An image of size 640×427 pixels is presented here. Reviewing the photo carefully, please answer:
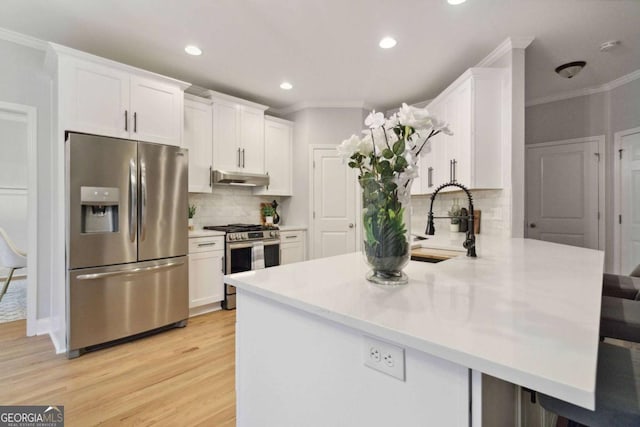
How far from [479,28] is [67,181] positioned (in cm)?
363

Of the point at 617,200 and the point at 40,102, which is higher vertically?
the point at 40,102

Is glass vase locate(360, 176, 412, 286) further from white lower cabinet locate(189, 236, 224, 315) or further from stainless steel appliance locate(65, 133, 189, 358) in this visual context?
white lower cabinet locate(189, 236, 224, 315)

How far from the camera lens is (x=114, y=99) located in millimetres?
2699

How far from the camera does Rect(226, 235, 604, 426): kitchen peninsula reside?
59 cm

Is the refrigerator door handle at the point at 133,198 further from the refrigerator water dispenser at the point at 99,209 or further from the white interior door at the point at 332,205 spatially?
the white interior door at the point at 332,205

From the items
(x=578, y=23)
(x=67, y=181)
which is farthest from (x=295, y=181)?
(x=578, y=23)

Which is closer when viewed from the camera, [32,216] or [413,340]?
[413,340]

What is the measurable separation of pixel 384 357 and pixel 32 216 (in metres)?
3.51

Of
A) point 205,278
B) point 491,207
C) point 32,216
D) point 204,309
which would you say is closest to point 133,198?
point 32,216

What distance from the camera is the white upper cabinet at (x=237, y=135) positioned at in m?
3.75

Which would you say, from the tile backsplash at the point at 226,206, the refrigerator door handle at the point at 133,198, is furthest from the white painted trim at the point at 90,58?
the tile backsplash at the point at 226,206

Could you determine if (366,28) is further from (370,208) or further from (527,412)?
(527,412)

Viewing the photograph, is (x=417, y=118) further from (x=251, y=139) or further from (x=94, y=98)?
(x=251, y=139)

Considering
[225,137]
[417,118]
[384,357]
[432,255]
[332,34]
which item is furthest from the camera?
[225,137]
